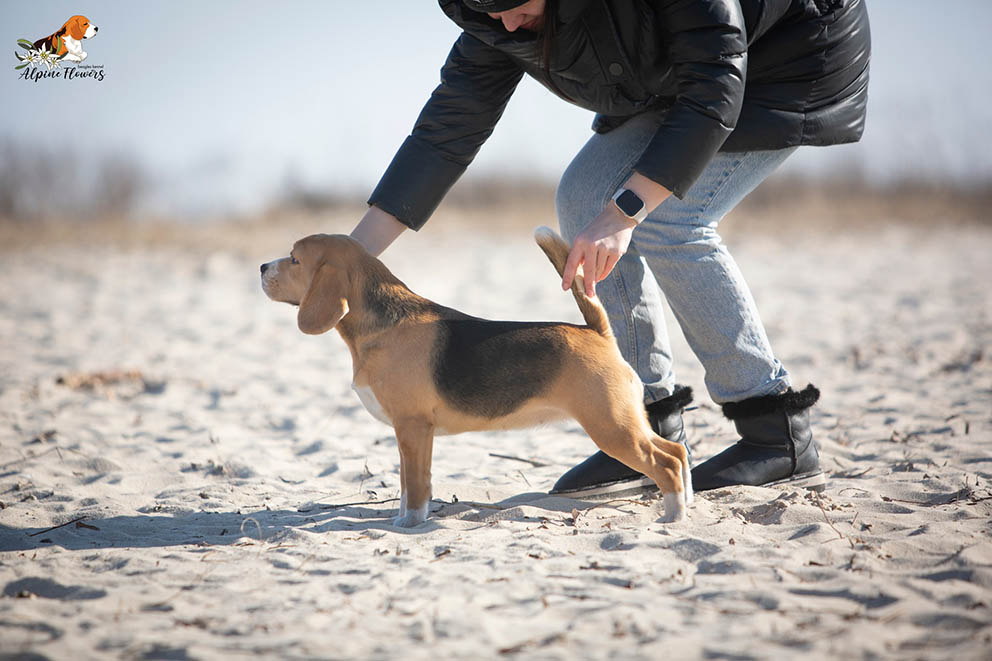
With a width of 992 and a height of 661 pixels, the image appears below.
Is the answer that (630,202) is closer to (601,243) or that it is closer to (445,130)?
(601,243)

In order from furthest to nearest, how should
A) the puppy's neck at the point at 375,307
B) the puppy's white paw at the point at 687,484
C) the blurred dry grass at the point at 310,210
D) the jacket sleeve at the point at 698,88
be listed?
the blurred dry grass at the point at 310,210 < the puppy's neck at the point at 375,307 < the puppy's white paw at the point at 687,484 < the jacket sleeve at the point at 698,88

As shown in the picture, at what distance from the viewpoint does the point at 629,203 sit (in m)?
3.34

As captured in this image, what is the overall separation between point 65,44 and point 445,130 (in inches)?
164

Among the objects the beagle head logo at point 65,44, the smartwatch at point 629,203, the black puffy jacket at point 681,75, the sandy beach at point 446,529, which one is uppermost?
the beagle head logo at point 65,44

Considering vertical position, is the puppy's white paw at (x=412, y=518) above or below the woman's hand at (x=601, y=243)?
below

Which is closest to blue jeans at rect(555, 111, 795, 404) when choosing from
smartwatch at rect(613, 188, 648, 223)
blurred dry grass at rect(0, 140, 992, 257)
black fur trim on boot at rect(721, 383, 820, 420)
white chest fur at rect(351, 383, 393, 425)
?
black fur trim on boot at rect(721, 383, 820, 420)

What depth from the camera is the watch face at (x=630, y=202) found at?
3342 millimetres

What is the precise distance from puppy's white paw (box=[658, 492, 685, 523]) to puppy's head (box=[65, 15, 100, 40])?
5909 mm

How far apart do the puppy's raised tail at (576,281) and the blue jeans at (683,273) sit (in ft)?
1.33

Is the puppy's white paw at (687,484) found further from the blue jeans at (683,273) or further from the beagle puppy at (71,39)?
the beagle puppy at (71,39)


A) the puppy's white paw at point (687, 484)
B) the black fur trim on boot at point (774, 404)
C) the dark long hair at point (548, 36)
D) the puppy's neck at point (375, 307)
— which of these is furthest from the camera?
the black fur trim on boot at point (774, 404)

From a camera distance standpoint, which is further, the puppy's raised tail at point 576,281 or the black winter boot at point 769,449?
the black winter boot at point 769,449

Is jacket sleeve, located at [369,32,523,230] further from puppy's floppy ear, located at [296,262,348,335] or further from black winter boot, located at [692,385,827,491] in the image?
black winter boot, located at [692,385,827,491]

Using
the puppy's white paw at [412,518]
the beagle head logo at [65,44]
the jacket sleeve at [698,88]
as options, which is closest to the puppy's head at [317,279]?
the puppy's white paw at [412,518]
